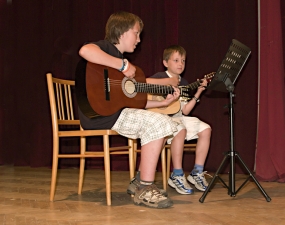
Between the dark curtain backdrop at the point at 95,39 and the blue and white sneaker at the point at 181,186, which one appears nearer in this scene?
the blue and white sneaker at the point at 181,186

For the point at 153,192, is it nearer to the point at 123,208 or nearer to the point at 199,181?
the point at 123,208

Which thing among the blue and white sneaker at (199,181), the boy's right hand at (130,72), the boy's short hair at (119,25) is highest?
the boy's short hair at (119,25)

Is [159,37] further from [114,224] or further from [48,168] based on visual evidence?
[114,224]

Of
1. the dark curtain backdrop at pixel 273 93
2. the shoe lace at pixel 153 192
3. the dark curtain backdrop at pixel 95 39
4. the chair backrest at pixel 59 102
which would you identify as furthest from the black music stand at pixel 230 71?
the dark curtain backdrop at pixel 95 39

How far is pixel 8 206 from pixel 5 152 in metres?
2.96

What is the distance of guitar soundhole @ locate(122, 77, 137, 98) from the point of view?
8.36 feet

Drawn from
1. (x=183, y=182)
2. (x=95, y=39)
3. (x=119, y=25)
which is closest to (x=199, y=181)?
(x=183, y=182)

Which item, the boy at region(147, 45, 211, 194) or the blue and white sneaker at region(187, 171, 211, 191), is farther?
the blue and white sneaker at region(187, 171, 211, 191)

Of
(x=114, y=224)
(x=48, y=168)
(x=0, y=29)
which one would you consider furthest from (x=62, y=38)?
(x=114, y=224)

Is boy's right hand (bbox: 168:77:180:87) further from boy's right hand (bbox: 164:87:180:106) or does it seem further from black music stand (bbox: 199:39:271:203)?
black music stand (bbox: 199:39:271:203)

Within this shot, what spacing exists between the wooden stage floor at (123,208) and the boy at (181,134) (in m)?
0.10

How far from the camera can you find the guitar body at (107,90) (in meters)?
2.41

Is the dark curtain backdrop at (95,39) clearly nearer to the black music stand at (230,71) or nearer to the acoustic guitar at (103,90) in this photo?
the black music stand at (230,71)

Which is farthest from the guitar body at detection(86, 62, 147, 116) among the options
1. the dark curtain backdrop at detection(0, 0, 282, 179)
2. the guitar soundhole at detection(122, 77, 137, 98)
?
the dark curtain backdrop at detection(0, 0, 282, 179)
